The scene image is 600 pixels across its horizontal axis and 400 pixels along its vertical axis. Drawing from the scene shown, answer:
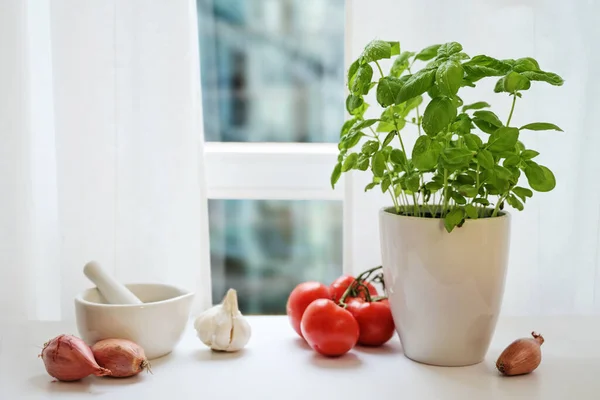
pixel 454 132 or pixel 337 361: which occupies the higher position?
pixel 454 132

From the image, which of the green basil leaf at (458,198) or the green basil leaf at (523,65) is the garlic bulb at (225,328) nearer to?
the green basil leaf at (458,198)

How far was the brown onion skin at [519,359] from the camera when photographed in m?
1.01

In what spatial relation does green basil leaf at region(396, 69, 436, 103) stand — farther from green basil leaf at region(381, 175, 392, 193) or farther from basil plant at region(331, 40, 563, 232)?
green basil leaf at region(381, 175, 392, 193)

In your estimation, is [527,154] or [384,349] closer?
[527,154]

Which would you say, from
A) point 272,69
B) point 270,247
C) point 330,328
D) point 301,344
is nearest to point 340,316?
point 330,328

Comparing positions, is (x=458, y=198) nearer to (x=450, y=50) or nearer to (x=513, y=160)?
(x=513, y=160)

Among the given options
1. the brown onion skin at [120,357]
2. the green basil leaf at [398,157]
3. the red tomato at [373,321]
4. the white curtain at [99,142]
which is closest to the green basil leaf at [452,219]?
the green basil leaf at [398,157]

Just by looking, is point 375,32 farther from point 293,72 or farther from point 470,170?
point 470,170

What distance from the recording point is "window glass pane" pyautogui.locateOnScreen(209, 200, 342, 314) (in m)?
1.60

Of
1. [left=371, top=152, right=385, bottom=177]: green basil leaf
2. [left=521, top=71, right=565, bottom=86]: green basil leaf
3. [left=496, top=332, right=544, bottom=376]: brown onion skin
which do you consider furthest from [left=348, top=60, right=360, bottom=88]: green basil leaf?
[left=496, top=332, right=544, bottom=376]: brown onion skin

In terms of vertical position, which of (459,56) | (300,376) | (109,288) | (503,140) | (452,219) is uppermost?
(459,56)

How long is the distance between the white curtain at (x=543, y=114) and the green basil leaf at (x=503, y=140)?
1.33 feet

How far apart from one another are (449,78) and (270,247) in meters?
0.82

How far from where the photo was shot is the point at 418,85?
902 millimetres
